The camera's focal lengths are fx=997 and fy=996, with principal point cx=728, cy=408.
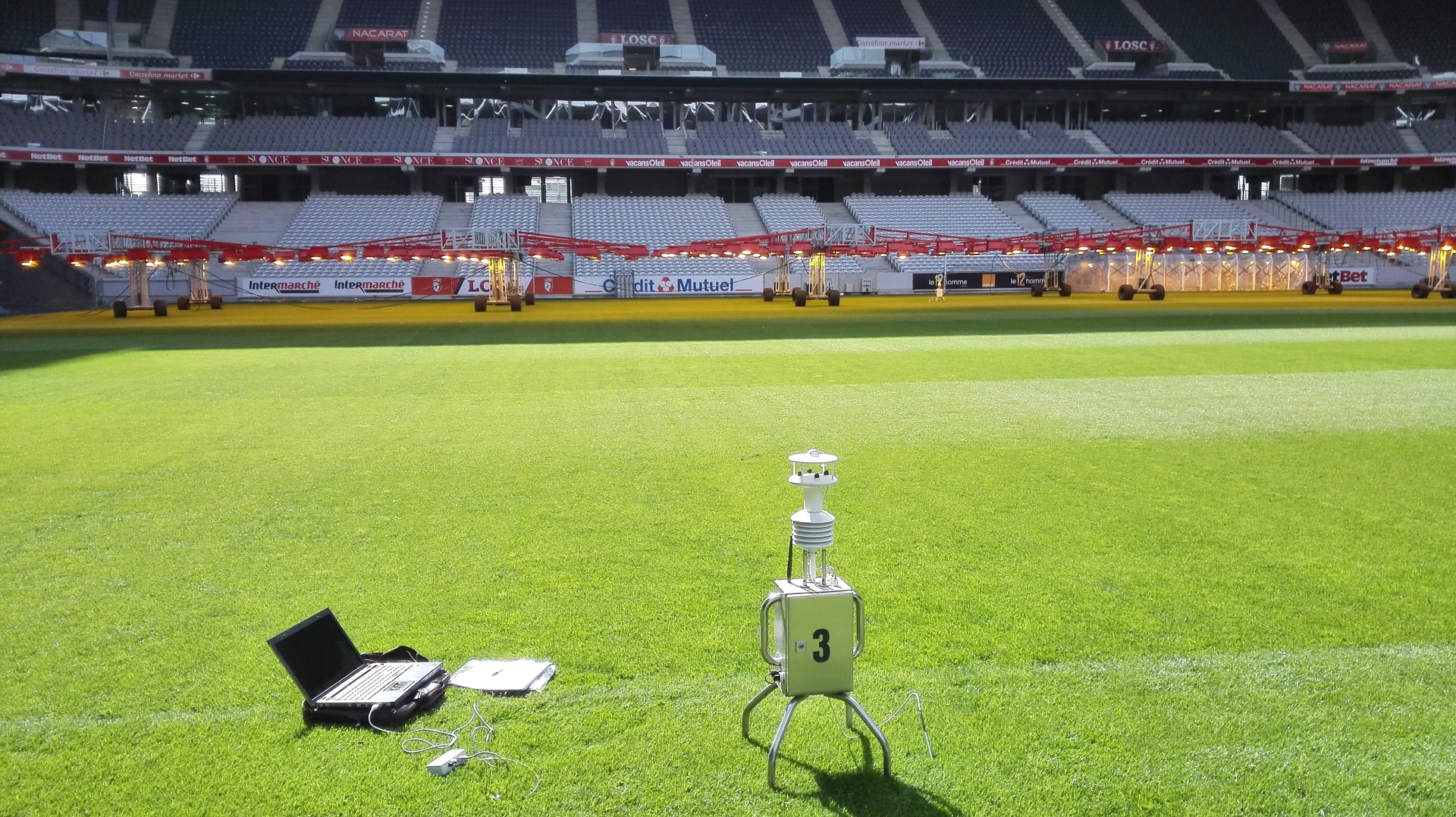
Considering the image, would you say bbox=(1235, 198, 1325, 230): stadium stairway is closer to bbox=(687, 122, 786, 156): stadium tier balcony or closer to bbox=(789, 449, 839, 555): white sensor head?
bbox=(687, 122, 786, 156): stadium tier balcony

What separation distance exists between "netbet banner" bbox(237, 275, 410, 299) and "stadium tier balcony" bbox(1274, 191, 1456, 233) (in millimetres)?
52865

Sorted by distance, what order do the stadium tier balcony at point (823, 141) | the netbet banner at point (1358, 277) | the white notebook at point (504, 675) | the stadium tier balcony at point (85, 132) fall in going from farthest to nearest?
the stadium tier balcony at point (823, 141), the netbet banner at point (1358, 277), the stadium tier balcony at point (85, 132), the white notebook at point (504, 675)

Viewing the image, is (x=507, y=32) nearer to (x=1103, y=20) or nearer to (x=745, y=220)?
(x=745, y=220)

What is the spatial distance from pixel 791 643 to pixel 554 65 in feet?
201

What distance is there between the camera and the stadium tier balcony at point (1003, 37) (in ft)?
207

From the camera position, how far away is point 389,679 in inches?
193

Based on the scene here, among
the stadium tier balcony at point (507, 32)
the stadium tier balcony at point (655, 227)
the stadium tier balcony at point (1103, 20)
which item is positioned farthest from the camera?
Result: the stadium tier balcony at point (1103, 20)

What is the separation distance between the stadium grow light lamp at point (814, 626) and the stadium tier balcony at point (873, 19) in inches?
2554

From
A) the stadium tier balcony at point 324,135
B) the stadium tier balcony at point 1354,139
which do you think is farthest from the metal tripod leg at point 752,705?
the stadium tier balcony at point 1354,139

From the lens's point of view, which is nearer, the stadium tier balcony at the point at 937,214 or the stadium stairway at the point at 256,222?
the stadium stairway at the point at 256,222

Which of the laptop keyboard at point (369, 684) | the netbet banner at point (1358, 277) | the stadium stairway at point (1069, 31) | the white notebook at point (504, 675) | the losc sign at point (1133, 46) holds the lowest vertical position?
the white notebook at point (504, 675)

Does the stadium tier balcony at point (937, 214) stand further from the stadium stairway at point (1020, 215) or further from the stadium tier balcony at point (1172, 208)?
the stadium tier balcony at point (1172, 208)

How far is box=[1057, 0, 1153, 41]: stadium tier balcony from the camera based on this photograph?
65.8 meters

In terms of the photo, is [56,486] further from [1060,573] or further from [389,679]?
[1060,573]
